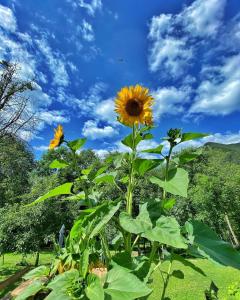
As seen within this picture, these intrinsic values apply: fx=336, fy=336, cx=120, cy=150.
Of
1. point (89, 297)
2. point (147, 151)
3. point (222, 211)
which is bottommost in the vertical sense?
point (89, 297)

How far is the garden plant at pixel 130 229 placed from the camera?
81 centimetres

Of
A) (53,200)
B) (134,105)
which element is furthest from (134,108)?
(53,200)

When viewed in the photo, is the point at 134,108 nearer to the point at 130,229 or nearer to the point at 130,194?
the point at 130,194

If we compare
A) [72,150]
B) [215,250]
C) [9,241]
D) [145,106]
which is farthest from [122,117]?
[9,241]

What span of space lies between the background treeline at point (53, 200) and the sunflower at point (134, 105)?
18 cm

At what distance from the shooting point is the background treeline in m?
11.9

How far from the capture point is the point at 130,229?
81cm

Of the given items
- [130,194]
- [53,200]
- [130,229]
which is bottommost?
[130,229]

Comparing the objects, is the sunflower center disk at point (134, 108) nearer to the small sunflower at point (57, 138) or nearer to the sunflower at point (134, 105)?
the sunflower at point (134, 105)

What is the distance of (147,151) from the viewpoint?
3.30ft

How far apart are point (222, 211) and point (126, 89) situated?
20.4 meters

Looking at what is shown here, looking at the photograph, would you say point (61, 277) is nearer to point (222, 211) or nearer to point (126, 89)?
point (126, 89)

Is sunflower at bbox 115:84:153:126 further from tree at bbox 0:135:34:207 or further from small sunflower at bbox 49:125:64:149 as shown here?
tree at bbox 0:135:34:207

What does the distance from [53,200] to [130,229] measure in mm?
12332
